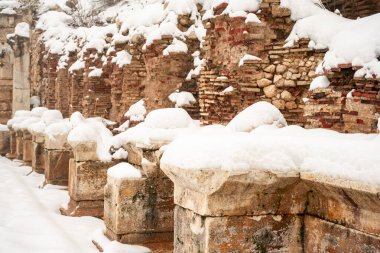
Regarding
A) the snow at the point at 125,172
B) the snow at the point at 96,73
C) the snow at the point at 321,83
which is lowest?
the snow at the point at 125,172

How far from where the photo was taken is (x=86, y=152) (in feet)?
24.0

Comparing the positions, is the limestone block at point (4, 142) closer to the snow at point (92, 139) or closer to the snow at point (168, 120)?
the snow at point (92, 139)

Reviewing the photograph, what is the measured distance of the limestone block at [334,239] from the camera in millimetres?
2770

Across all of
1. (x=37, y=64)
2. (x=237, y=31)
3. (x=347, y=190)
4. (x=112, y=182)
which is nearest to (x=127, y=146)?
(x=112, y=182)

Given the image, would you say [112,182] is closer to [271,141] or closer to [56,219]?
[56,219]

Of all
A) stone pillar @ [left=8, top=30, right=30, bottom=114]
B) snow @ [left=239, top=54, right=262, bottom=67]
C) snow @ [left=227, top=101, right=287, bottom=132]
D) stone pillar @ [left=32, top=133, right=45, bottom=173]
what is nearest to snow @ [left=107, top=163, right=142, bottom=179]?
snow @ [left=239, top=54, right=262, bottom=67]

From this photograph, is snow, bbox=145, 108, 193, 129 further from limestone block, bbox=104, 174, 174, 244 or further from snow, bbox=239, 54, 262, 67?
snow, bbox=239, 54, 262, 67

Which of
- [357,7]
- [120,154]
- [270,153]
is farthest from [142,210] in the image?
[357,7]

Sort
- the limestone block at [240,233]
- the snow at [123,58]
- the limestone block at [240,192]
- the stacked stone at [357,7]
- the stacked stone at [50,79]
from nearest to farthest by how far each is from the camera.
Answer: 1. the limestone block at [240,192]
2. the limestone block at [240,233]
3. the stacked stone at [357,7]
4. the snow at [123,58]
5. the stacked stone at [50,79]

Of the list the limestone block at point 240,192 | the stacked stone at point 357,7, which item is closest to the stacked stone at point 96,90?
the stacked stone at point 357,7

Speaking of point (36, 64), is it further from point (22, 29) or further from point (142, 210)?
point (142, 210)

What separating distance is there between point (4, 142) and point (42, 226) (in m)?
12.2

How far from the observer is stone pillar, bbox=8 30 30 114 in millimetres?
19719

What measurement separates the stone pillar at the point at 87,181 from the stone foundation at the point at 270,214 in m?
4.18
